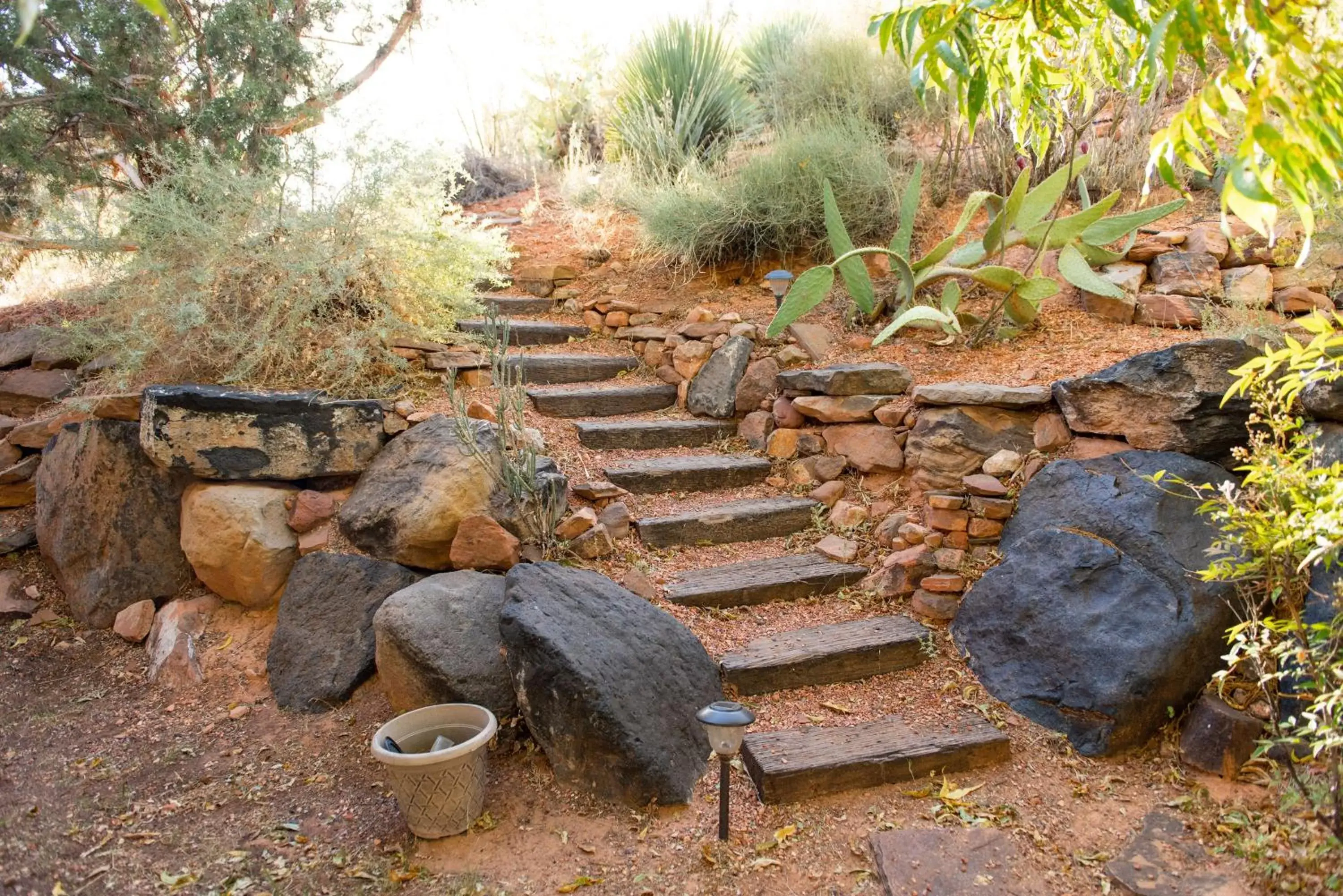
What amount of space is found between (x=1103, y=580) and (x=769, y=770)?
1353mm

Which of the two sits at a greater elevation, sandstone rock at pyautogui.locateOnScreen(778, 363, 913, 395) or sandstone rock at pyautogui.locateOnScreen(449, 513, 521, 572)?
sandstone rock at pyautogui.locateOnScreen(778, 363, 913, 395)

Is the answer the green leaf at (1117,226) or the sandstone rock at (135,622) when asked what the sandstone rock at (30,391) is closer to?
the sandstone rock at (135,622)

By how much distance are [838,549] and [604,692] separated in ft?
4.79

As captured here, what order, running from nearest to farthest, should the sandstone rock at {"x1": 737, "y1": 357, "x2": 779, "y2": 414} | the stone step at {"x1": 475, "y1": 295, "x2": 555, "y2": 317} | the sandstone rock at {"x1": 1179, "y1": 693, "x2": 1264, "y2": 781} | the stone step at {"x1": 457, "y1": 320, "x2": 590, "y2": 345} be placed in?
the sandstone rock at {"x1": 1179, "y1": 693, "x2": 1264, "y2": 781} < the sandstone rock at {"x1": 737, "y1": 357, "x2": 779, "y2": 414} < the stone step at {"x1": 457, "y1": 320, "x2": 590, "y2": 345} < the stone step at {"x1": 475, "y1": 295, "x2": 555, "y2": 317}

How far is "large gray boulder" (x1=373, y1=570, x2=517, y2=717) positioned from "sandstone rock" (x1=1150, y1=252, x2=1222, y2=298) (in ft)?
11.5

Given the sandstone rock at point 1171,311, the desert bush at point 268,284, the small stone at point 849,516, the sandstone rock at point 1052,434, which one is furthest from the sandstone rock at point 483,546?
the sandstone rock at point 1171,311

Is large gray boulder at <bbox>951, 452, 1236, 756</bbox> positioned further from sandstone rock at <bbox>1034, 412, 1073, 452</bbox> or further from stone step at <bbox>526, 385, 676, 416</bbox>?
stone step at <bbox>526, 385, 676, 416</bbox>

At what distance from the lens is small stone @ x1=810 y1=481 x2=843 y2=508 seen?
163 inches

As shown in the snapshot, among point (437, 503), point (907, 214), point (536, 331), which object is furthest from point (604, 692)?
point (536, 331)

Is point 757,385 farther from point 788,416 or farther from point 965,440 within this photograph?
point 965,440

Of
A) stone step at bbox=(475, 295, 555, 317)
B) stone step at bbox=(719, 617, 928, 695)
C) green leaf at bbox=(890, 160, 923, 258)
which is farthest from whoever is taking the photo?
stone step at bbox=(475, 295, 555, 317)

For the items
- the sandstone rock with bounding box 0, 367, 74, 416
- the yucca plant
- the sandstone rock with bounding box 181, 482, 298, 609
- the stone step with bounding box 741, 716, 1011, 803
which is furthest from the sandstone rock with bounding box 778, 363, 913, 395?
the sandstone rock with bounding box 0, 367, 74, 416

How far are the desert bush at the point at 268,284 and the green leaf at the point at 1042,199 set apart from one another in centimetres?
290

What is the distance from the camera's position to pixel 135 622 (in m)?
3.79
